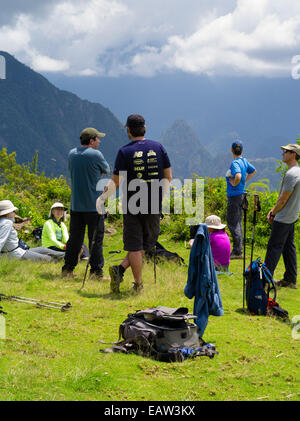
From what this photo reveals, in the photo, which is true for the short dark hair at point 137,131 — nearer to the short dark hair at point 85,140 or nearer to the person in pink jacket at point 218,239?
the short dark hair at point 85,140

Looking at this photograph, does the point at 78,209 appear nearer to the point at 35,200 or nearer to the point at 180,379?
the point at 180,379

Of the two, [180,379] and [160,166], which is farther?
[160,166]

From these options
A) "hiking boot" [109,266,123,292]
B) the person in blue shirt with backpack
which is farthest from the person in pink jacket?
"hiking boot" [109,266,123,292]

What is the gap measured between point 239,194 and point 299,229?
11.4 feet

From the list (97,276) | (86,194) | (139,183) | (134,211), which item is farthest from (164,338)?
(86,194)

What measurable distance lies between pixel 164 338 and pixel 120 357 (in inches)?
16.8

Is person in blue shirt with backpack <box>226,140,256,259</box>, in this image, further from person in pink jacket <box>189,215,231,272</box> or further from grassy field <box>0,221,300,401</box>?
grassy field <box>0,221,300,401</box>

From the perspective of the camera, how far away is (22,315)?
5293mm

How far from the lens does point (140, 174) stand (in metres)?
6.07

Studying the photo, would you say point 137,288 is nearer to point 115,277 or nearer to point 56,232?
point 115,277

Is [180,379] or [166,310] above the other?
[166,310]

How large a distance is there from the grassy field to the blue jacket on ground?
32cm

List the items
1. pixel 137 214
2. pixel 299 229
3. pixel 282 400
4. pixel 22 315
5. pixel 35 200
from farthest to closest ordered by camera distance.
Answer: pixel 35 200, pixel 299 229, pixel 137 214, pixel 22 315, pixel 282 400
